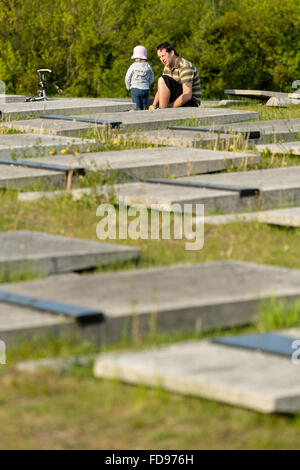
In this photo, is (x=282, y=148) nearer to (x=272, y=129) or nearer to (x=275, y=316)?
(x=272, y=129)

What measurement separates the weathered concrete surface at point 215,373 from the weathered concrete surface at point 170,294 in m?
0.25

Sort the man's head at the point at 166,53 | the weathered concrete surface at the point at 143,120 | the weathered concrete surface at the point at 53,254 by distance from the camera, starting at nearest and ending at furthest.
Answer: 1. the weathered concrete surface at the point at 53,254
2. the weathered concrete surface at the point at 143,120
3. the man's head at the point at 166,53

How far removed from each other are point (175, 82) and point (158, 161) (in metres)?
5.11

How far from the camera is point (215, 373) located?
3232mm

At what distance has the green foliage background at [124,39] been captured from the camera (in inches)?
818

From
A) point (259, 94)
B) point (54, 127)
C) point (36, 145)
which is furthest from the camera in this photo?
point (259, 94)

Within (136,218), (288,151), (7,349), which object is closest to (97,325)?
(7,349)

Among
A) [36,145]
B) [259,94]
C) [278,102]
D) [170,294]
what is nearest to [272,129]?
[36,145]

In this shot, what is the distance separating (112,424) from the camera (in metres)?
3.07

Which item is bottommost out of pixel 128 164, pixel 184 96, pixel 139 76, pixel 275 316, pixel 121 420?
pixel 121 420

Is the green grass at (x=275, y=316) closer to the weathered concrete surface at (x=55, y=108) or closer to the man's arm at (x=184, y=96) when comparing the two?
the weathered concrete surface at (x=55, y=108)

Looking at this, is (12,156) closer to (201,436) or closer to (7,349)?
(7,349)

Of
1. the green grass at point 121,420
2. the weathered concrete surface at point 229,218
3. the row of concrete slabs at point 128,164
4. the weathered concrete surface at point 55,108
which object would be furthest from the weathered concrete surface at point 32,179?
the weathered concrete surface at point 55,108

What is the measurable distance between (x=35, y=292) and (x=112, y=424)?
4.12 ft
